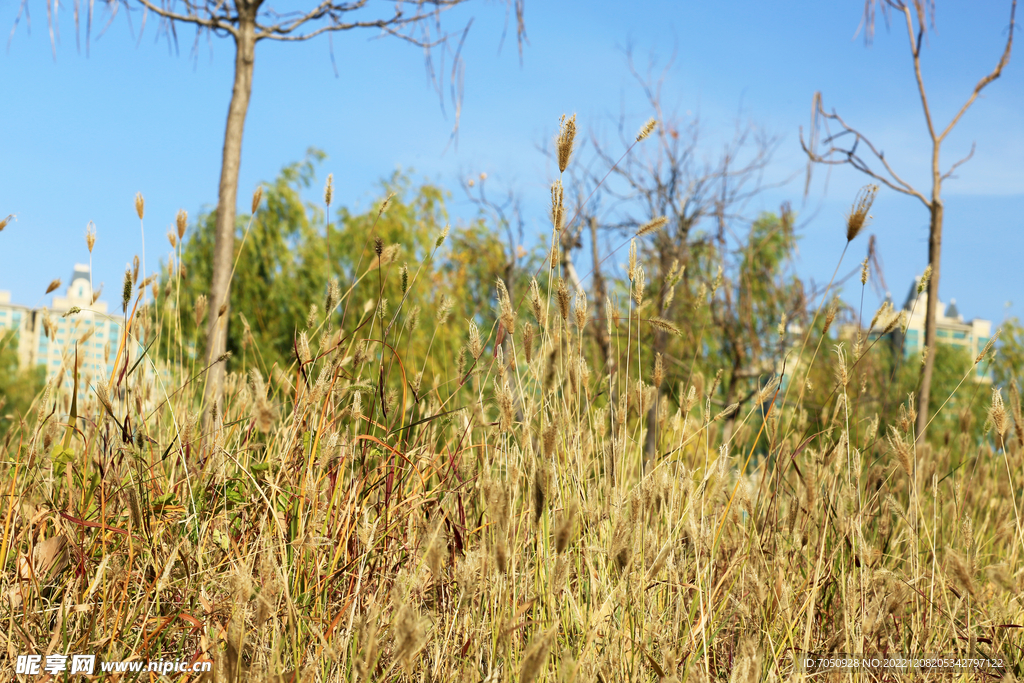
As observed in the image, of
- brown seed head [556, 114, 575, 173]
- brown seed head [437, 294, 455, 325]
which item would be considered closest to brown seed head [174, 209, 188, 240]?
brown seed head [437, 294, 455, 325]

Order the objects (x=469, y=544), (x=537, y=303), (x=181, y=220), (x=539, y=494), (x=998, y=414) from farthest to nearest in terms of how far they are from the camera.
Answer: (x=181, y=220)
(x=469, y=544)
(x=998, y=414)
(x=537, y=303)
(x=539, y=494)

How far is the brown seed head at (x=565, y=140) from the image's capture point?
4.49ft

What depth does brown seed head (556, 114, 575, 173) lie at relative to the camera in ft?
4.49

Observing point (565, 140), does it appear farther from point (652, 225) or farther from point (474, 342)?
point (474, 342)

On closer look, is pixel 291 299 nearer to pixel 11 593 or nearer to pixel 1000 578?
pixel 11 593

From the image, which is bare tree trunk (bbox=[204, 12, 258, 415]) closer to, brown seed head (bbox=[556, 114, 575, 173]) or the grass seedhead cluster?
the grass seedhead cluster

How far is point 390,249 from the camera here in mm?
1614

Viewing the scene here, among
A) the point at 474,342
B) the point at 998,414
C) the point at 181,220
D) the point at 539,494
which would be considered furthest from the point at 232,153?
the point at 998,414

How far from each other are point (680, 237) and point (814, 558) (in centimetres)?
563

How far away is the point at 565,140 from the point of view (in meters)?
1.39

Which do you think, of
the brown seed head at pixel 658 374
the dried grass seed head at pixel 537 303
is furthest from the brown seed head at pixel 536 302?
the brown seed head at pixel 658 374

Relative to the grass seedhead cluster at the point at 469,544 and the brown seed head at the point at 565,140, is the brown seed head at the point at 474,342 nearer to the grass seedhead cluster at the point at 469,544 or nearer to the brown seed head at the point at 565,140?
the grass seedhead cluster at the point at 469,544

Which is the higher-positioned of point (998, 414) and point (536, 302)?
point (536, 302)

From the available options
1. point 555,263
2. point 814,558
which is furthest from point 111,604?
point 814,558
